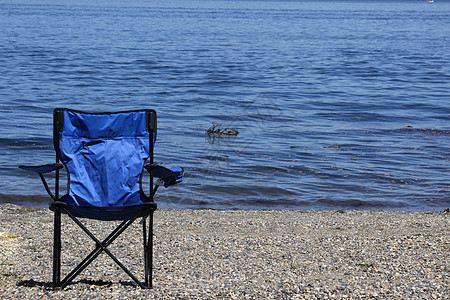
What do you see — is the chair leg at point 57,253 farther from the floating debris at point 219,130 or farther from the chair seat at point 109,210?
the floating debris at point 219,130

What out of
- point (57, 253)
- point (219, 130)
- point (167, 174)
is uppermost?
point (167, 174)

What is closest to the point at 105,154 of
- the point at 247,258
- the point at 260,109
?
the point at 247,258

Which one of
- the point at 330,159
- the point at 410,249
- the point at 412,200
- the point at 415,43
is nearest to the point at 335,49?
the point at 415,43

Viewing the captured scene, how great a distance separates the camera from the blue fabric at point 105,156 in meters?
4.16

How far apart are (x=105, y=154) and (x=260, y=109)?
43.0ft

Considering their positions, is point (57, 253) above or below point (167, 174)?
below

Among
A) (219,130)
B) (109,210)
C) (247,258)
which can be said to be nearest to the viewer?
(109,210)

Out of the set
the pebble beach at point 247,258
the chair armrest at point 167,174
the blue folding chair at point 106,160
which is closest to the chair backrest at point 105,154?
the blue folding chair at point 106,160

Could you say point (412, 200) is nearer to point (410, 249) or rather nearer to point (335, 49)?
point (410, 249)

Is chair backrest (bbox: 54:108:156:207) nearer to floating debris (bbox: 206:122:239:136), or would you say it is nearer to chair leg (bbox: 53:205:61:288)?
chair leg (bbox: 53:205:61:288)

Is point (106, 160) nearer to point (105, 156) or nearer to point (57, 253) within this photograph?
point (105, 156)

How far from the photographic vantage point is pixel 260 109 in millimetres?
17125

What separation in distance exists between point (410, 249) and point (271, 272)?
136 cm

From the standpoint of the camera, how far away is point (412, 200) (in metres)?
8.70
